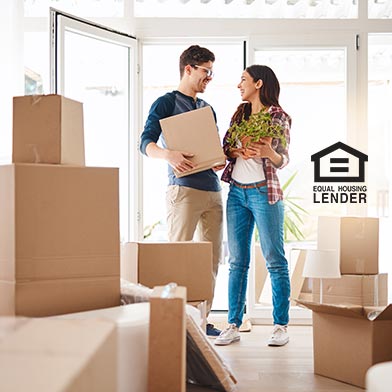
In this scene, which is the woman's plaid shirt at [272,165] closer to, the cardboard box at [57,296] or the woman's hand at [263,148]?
the woman's hand at [263,148]

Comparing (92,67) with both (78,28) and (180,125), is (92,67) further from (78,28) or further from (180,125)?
(180,125)

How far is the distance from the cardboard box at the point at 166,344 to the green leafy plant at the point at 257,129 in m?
1.67

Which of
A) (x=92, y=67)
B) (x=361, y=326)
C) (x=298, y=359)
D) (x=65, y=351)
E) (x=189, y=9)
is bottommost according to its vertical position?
(x=298, y=359)

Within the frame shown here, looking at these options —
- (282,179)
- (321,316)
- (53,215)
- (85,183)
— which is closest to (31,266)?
(53,215)

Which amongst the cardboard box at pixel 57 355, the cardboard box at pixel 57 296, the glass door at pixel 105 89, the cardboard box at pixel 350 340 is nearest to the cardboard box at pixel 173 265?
the cardboard box at pixel 350 340

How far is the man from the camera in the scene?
3467 millimetres

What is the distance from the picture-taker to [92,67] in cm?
402

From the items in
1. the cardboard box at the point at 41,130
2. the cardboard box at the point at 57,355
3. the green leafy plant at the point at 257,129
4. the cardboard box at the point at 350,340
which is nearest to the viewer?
the cardboard box at the point at 57,355

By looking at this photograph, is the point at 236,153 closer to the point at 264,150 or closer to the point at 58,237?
the point at 264,150

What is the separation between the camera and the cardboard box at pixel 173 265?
9.73ft

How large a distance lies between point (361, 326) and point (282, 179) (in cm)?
A: 175

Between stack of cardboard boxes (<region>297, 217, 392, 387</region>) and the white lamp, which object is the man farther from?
stack of cardboard boxes (<region>297, 217, 392, 387</region>)

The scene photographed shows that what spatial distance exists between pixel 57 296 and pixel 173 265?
0.98m

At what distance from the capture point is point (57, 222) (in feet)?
6.75
